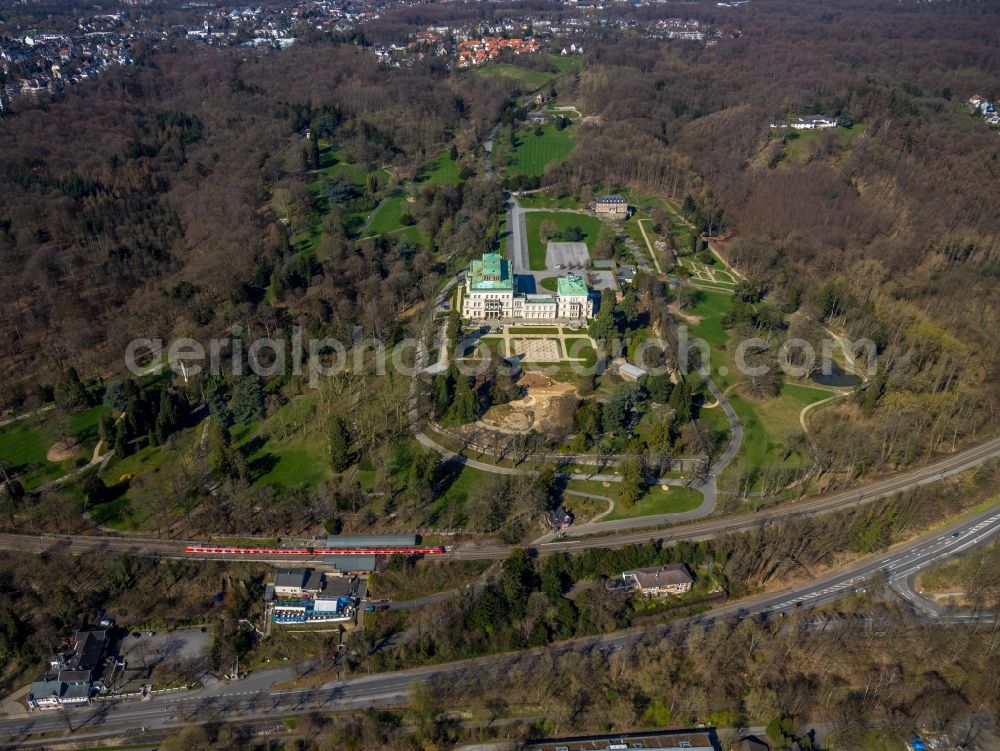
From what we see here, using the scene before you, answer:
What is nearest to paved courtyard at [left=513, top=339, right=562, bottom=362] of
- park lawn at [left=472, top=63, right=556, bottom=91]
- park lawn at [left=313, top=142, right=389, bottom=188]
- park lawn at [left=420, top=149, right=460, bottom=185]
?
park lawn at [left=420, top=149, right=460, bottom=185]

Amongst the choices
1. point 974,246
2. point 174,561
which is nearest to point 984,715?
point 174,561

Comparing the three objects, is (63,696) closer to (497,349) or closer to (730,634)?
(730,634)

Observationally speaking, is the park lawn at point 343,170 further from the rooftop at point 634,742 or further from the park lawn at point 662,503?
the rooftop at point 634,742

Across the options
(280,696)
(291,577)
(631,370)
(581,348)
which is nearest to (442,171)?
(581,348)

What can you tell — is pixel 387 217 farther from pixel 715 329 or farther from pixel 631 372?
pixel 631 372

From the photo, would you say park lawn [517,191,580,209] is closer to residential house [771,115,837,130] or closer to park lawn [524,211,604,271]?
park lawn [524,211,604,271]
